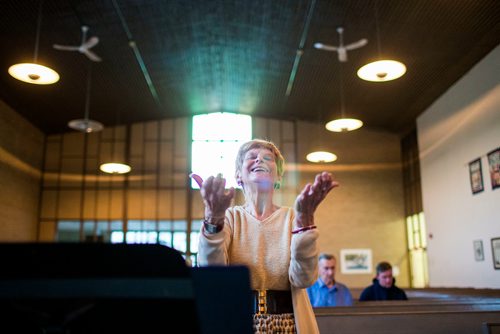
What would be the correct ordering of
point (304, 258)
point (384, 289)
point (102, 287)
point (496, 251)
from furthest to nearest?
point (496, 251) < point (384, 289) < point (304, 258) < point (102, 287)

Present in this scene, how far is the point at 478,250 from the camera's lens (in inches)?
349

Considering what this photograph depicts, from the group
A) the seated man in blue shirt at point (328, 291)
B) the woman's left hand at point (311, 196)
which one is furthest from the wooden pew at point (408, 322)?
the woman's left hand at point (311, 196)

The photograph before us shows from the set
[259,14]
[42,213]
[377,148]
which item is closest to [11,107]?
[42,213]

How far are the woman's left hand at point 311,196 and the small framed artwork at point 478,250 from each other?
834 cm

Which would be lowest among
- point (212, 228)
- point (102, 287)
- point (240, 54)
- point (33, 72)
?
point (102, 287)

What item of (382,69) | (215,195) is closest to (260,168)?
(215,195)

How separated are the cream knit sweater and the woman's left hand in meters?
0.04

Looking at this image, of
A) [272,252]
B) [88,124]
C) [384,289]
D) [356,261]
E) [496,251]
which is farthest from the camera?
[356,261]

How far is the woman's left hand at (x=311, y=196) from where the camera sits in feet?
4.12

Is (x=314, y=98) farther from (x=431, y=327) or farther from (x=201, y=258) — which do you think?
(x=201, y=258)

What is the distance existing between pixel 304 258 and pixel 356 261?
12.0m

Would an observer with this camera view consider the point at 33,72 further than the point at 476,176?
No

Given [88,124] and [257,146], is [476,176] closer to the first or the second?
[88,124]

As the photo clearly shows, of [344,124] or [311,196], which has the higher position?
[344,124]
